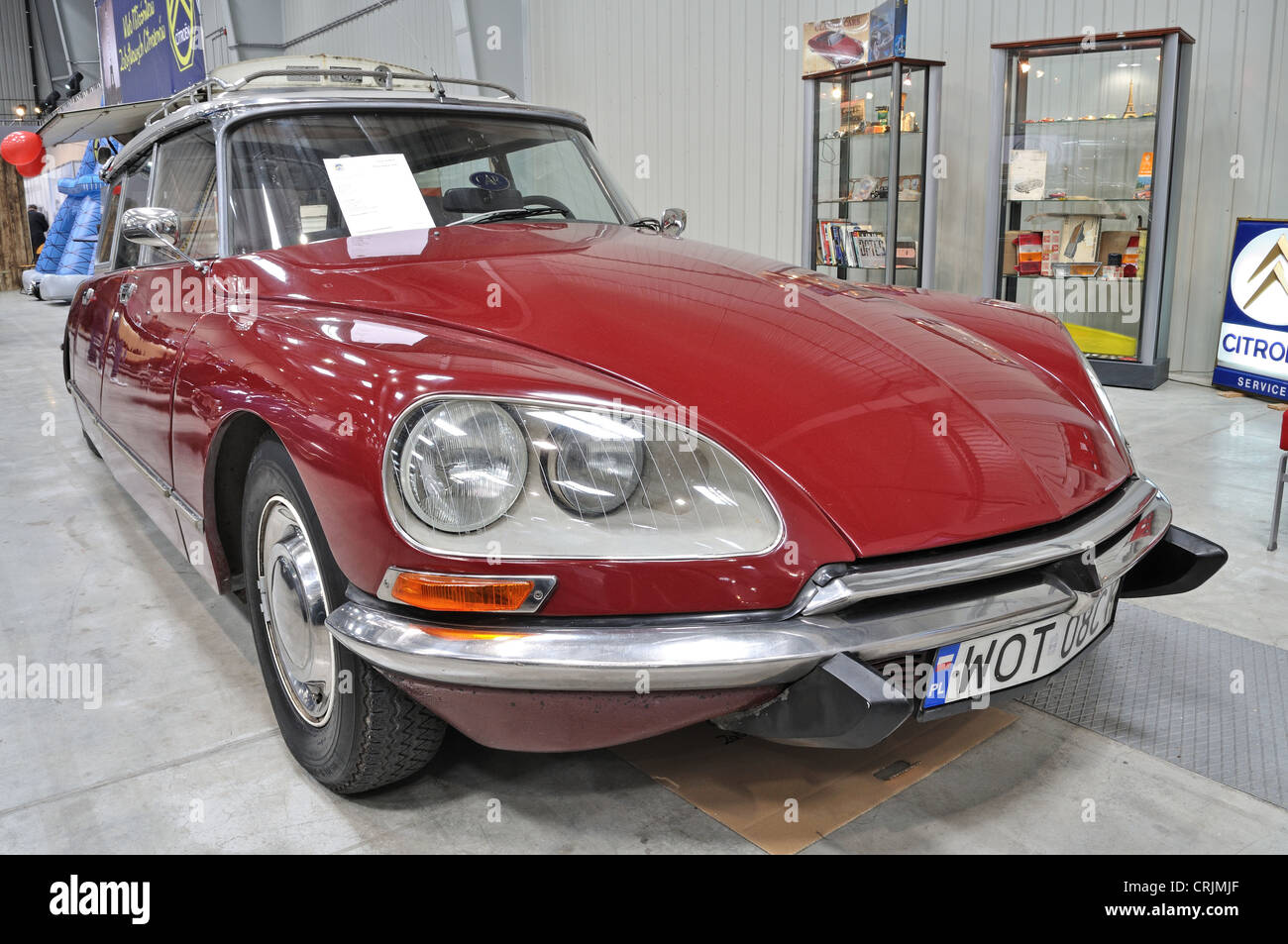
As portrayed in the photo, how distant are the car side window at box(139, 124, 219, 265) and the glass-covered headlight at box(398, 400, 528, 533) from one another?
4.17 ft

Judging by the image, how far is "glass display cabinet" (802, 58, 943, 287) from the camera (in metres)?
6.27

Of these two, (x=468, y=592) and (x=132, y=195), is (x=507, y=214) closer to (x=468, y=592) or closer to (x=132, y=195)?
(x=468, y=592)

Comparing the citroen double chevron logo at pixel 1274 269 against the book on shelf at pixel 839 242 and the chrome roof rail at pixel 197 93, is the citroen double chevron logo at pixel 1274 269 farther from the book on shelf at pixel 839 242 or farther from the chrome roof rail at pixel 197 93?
the chrome roof rail at pixel 197 93

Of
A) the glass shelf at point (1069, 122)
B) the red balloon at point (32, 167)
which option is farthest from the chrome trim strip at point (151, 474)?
the red balloon at point (32, 167)

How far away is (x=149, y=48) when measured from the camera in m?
→ 15.7

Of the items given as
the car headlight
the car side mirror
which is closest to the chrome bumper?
the car headlight

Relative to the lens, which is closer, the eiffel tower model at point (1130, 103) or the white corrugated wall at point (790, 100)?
the white corrugated wall at point (790, 100)

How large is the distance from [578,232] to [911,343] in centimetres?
94

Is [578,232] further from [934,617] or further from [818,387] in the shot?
[934,617]

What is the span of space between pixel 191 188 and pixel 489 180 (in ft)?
2.76

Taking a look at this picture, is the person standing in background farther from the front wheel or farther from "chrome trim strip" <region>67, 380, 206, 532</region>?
the front wheel

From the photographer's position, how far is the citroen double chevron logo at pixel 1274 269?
5.14 metres

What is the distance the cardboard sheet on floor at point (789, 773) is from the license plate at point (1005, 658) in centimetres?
35

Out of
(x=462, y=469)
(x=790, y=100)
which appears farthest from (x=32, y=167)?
(x=462, y=469)
